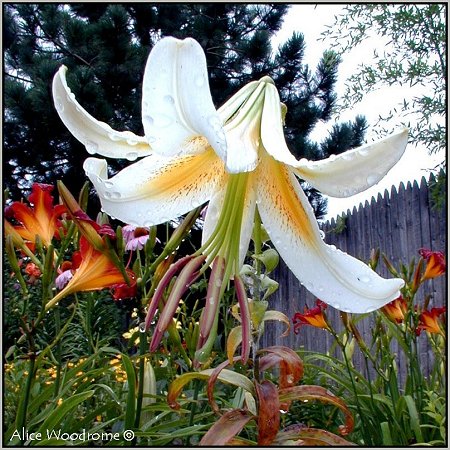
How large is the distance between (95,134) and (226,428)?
30 centimetres

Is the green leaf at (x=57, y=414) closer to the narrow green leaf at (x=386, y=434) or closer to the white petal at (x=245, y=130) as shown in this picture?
the white petal at (x=245, y=130)

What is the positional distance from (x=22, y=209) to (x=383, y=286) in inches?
18.9

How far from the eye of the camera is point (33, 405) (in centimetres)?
85

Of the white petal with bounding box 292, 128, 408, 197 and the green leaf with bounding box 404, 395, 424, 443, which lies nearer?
the white petal with bounding box 292, 128, 408, 197

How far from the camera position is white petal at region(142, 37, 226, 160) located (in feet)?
1.44

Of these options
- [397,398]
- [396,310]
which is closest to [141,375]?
[396,310]

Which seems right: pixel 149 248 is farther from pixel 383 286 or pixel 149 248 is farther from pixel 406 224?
pixel 406 224

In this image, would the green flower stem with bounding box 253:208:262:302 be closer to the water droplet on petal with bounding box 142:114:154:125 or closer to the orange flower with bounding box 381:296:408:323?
the water droplet on petal with bounding box 142:114:154:125

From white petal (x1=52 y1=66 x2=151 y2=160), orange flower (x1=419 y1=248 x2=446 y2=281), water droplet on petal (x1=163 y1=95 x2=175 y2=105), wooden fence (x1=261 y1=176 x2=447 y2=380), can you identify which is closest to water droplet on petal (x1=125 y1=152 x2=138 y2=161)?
white petal (x1=52 y1=66 x2=151 y2=160)

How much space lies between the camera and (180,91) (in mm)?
456

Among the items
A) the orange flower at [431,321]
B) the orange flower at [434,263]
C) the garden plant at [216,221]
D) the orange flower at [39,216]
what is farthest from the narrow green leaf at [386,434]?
the orange flower at [39,216]

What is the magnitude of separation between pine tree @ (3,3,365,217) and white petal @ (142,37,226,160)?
406 cm

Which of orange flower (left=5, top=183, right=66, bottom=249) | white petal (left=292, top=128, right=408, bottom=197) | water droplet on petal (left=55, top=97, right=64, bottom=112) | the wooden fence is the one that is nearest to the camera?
white petal (left=292, top=128, right=408, bottom=197)

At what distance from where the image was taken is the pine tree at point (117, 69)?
462 centimetres
